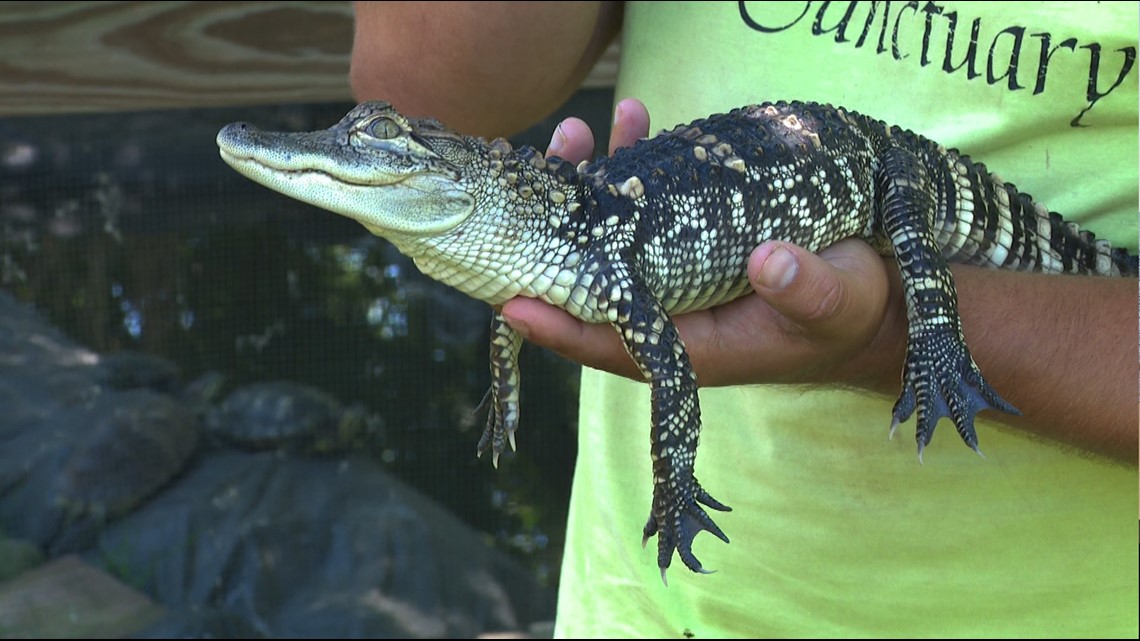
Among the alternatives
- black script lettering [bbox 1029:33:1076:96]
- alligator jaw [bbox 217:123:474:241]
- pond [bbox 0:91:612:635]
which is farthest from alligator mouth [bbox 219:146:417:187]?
pond [bbox 0:91:612:635]

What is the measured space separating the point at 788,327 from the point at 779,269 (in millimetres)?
129

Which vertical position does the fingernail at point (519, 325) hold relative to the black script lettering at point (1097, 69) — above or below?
below

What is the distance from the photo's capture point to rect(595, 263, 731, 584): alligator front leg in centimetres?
137

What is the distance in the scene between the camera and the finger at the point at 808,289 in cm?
135

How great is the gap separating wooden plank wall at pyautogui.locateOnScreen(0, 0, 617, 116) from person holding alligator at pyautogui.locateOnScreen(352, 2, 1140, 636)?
0.50 ft

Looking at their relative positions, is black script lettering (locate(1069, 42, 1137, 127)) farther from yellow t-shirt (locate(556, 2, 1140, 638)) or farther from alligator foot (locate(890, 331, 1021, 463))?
alligator foot (locate(890, 331, 1021, 463))

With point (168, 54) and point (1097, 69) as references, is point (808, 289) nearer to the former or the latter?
point (1097, 69)

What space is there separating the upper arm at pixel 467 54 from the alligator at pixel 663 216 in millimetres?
505

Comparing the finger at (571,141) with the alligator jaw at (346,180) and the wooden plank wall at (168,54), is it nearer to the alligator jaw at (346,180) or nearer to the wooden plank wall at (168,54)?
the alligator jaw at (346,180)

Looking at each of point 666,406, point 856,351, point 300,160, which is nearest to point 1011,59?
point 856,351

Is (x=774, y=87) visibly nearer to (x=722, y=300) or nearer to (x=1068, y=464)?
(x=722, y=300)

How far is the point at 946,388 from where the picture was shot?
4.89ft

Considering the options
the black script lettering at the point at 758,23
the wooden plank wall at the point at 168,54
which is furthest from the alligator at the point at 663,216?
the wooden plank wall at the point at 168,54

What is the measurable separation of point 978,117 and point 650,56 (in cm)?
50
